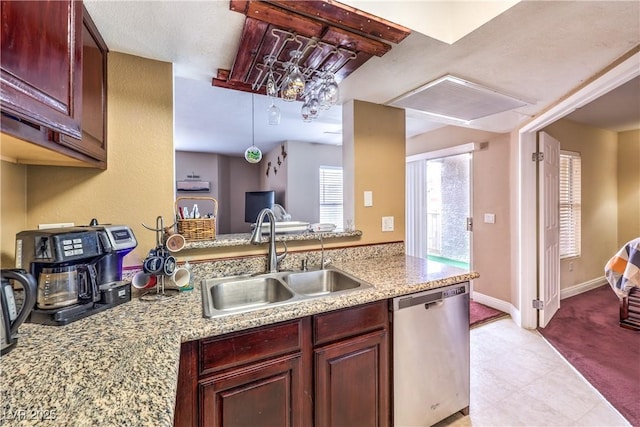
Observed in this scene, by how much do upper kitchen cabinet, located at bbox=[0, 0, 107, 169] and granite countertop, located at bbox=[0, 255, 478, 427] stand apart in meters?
0.62

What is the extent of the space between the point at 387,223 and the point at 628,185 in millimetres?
4475

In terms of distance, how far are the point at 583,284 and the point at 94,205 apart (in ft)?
17.8

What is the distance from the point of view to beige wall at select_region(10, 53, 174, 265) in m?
1.33

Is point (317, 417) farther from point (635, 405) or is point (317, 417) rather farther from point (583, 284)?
point (583, 284)

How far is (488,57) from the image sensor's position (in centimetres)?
149

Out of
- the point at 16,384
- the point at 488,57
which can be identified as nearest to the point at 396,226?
the point at 488,57

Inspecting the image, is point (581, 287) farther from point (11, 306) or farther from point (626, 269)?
point (11, 306)

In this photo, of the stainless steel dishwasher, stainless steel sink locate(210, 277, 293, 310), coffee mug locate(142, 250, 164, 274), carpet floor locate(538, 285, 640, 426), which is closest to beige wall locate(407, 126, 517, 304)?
carpet floor locate(538, 285, 640, 426)

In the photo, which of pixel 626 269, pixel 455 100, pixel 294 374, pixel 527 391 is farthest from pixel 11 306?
pixel 626 269

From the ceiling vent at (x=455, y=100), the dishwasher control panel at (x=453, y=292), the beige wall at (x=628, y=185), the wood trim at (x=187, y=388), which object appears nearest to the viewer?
the wood trim at (x=187, y=388)

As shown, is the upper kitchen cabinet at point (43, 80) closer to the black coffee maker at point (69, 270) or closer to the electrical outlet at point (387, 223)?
the black coffee maker at point (69, 270)

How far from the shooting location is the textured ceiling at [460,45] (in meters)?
1.14

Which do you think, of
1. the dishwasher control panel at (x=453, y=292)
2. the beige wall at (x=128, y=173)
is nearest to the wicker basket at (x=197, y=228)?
the beige wall at (x=128, y=173)

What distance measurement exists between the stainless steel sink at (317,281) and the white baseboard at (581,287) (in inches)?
141
